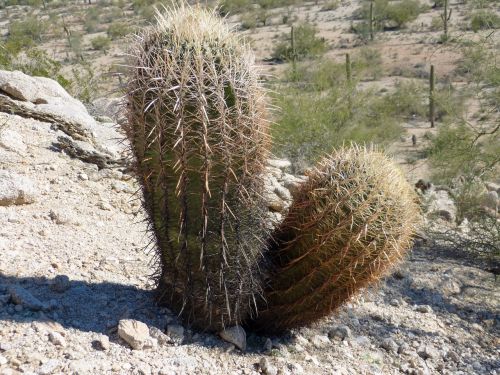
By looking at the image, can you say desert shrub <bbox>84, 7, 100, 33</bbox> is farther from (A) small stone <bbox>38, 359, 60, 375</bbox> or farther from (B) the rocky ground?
(A) small stone <bbox>38, 359, 60, 375</bbox>

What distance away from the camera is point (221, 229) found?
3199mm

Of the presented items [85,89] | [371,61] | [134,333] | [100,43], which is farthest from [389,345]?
[100,43]

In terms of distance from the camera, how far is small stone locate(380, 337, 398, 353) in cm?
407

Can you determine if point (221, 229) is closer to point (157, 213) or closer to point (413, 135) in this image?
point (157, 213)

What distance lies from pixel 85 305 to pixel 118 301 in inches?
8.6

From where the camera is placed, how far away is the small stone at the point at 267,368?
11.0 feet

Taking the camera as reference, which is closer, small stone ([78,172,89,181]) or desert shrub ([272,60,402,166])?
small stone ([78,172,89,181])

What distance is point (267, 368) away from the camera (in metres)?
3.38

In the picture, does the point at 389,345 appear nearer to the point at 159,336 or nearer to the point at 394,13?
the point at 159,336

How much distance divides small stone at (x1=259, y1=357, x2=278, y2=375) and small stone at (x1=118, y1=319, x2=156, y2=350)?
0.61 m

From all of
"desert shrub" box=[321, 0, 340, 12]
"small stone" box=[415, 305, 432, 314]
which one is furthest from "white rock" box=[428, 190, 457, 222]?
"desert shrub" box=[321, 0, 340, 12]

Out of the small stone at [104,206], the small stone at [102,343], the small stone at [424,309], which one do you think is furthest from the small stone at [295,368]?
the small stone at [104,206]

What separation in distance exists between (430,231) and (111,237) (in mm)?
3620

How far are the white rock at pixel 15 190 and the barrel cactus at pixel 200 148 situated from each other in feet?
5.93
